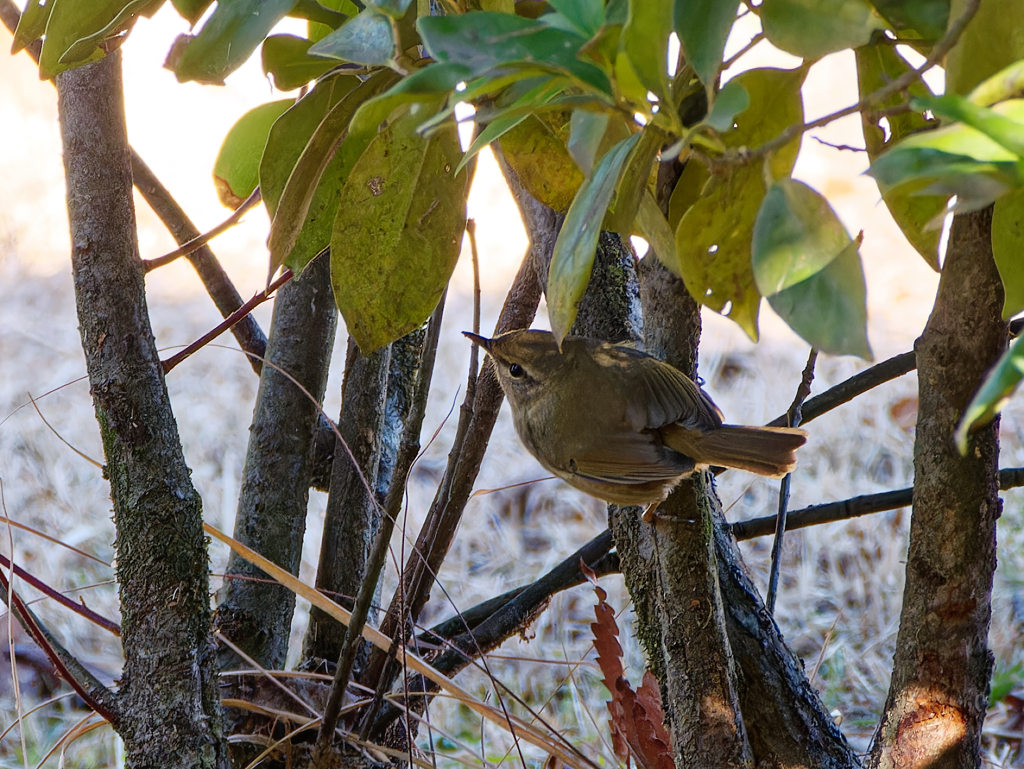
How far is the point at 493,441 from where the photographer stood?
2430mm

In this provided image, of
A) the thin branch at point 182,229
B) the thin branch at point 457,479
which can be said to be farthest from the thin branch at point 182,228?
the thin branch at point 457,479

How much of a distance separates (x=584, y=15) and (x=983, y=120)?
136mm

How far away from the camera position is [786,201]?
33 centimetres

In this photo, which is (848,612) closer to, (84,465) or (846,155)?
(846,155)

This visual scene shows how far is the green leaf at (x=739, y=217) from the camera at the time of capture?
0.44m

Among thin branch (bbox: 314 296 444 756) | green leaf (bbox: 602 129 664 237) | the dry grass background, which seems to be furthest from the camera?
the dry grass background

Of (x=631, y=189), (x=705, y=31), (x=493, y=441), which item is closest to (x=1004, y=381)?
(x=705, y=31)

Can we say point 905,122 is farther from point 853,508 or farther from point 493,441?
point 493,441

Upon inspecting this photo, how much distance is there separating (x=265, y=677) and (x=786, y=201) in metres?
0.94

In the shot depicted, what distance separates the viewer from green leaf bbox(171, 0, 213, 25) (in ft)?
1.60

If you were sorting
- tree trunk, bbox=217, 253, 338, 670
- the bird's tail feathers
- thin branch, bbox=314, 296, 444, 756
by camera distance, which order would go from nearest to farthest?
thin branch, bbox=314, 296, 444, 756 → the bird's tail feathers → tree trunk, bbox=217, 253, 338, 670

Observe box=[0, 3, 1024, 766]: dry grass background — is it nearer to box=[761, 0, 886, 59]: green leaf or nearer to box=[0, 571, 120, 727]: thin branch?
box=[0, 571, 120, 727]: thin branch

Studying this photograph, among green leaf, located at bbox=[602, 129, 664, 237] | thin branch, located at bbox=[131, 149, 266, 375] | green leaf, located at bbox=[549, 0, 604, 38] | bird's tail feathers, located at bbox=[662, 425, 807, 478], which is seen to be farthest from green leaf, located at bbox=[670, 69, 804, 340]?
thin branch, located at bbox=[131, 149, 266, 375]

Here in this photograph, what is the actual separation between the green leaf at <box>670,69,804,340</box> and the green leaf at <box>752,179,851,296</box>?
0.11 m
